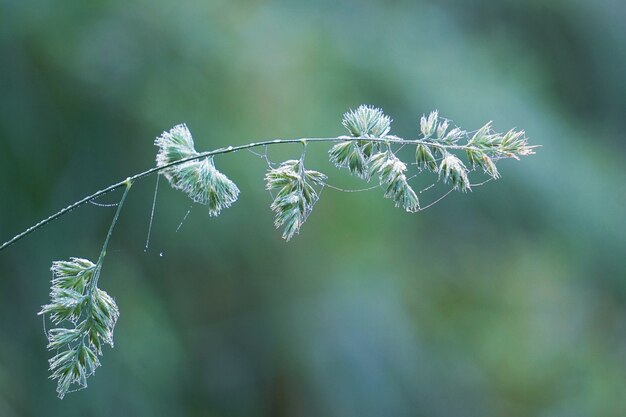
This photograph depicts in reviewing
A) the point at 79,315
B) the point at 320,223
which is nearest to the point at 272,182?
the point at 79,315

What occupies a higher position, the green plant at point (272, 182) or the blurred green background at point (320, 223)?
the blurred green background at point (320, 223)

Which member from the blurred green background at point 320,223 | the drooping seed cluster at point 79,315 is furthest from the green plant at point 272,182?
the blurred green background at point 320,223

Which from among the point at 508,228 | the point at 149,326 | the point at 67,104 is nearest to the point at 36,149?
the point at 67,104

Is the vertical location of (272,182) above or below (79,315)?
above

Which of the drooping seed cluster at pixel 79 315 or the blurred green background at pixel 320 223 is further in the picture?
the blurred green background at pixel 320 223

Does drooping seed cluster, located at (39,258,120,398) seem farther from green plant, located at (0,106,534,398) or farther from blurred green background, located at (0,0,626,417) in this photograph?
blurred green background, located at (0,0,626,417)

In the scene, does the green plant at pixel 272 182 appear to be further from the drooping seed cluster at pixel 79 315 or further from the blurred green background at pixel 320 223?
the blurred green background at pixel 320 223

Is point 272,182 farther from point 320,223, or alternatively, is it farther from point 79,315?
point 320,223

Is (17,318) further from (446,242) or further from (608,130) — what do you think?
(608,130)

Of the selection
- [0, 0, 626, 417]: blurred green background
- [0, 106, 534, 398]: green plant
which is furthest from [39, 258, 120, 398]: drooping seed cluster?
[0, 0, 626, 417]: blurred green background
